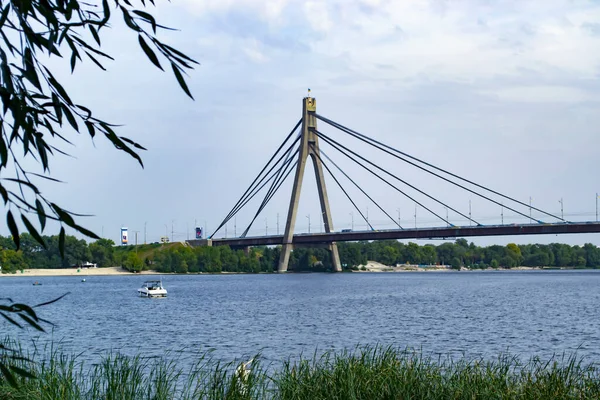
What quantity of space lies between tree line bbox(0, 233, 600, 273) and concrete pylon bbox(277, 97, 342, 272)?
27844mm

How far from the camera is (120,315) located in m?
42.1

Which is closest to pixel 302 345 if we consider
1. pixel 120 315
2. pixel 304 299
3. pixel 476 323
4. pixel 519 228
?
pixel 476 323

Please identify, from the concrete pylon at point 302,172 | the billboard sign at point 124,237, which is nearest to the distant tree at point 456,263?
the billboard sign at point 124,237

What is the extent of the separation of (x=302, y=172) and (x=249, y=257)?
39.1m

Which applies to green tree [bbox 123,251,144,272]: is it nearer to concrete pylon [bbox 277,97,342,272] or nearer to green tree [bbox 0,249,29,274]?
green tree [bbox 0,249,29,274]

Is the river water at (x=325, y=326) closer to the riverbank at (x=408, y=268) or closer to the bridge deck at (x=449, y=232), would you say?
→ the bridge deck at (x=449, y=232)

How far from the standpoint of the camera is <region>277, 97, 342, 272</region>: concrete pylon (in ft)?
270

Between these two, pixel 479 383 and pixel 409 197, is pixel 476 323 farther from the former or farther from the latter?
pixel 409 197

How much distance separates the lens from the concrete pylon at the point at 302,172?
82250 millimetres

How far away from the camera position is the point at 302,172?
83250 millimetres

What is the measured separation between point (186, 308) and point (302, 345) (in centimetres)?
2144

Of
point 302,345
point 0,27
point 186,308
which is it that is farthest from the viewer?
point 186,308

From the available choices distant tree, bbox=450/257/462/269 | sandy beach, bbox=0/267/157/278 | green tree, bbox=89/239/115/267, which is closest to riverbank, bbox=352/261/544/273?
distant tree, bbox=450/257/462/269

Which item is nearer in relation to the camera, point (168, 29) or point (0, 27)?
point (0, 27)
